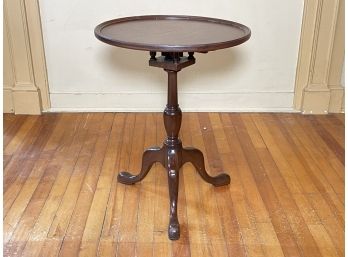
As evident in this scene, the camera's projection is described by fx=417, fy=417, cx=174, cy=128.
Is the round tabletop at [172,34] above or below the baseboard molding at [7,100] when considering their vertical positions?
above

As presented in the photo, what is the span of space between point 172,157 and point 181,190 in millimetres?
280

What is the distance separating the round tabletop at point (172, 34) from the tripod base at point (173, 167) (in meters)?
0.48

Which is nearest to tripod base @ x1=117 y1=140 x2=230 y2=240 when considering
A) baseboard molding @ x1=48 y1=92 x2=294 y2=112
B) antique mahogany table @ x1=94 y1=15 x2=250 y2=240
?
antique mahogany table @ x1=94 y1=15 x2=250 y2=240

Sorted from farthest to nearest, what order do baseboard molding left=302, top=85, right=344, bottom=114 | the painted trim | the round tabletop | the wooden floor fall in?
baseboard molding left=302, top=85, right=344, bottom=114, the painted trim, the wooden floor, the round tabletop

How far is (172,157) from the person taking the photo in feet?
5.87

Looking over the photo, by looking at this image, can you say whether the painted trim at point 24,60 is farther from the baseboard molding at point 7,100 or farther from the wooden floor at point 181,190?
the wooden floor at point 181,190

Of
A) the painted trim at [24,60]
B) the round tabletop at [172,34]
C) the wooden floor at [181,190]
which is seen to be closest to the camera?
the round tabletop at [172,34]

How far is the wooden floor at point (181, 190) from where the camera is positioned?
166cm

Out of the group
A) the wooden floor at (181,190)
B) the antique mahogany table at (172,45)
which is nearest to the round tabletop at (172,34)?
the antique mahogany table at (172,45)

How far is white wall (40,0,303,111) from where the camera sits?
2.62 metres

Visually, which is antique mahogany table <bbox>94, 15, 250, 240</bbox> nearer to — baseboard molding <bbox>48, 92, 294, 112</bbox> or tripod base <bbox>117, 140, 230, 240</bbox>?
tripod base <bbox>117, 140, 230, 240</bbox>

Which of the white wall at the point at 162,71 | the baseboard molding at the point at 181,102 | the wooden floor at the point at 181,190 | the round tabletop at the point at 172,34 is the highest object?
the round tabletop at the point at 172,34

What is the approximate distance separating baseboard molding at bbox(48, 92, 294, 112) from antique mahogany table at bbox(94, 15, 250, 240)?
3.01 feet

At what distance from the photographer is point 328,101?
2836mm
